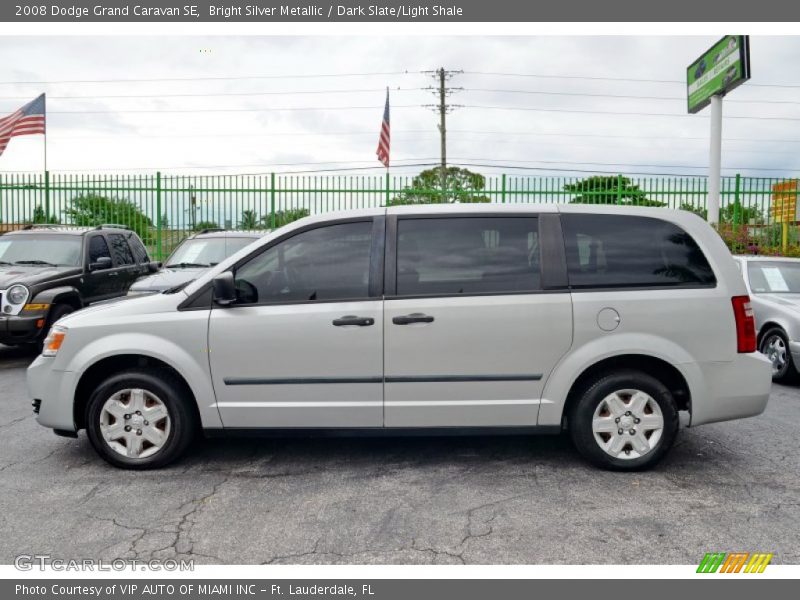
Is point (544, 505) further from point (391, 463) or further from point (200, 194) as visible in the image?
point (200, 194)

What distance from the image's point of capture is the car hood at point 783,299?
25.1 feet

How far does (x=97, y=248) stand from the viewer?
979 cm

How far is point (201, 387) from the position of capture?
4.48 meters

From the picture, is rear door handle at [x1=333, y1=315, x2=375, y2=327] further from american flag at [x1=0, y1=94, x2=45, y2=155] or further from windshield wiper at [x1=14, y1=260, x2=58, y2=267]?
american flag at [x1=0, y1=94, x2=45, y2=155]

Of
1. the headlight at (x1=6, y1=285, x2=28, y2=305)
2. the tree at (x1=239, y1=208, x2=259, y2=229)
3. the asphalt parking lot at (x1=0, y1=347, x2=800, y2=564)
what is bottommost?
the asphalt parking lot at (x1=0, y1=347, x2=800, y2=564)

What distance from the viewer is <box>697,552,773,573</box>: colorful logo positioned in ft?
10.4

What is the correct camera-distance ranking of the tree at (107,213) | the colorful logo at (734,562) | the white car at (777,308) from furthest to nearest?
the tree at (107,213) → the white car at (777,308) → the colorful logo at (734,562)

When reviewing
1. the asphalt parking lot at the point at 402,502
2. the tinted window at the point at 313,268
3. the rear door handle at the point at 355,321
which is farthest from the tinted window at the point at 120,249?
the rear door handle at the point at 355,321

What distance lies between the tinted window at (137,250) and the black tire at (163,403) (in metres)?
6.86

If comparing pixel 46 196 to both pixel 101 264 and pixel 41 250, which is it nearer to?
pixel 41 250

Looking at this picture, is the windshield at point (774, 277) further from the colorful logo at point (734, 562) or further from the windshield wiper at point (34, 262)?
the windshield wiper at point (34, 262)

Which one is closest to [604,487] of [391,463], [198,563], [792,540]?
[792,540]

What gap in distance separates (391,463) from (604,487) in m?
1.44
